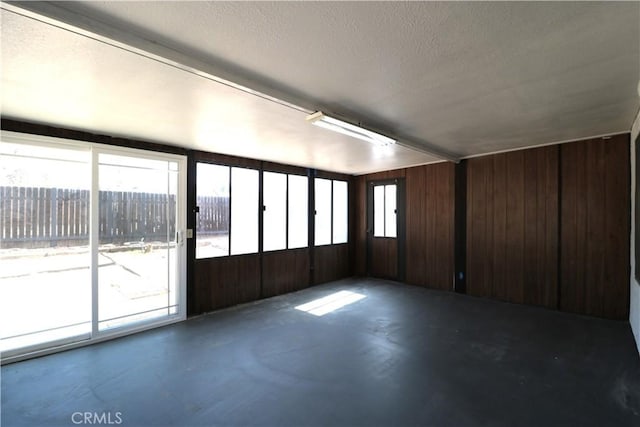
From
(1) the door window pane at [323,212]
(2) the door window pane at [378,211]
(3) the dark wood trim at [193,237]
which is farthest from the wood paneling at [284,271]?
(2) the door window pane at [378,211]

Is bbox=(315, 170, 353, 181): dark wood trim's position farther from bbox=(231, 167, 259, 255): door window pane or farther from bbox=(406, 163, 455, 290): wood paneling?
bbox=(231, 167, 259, 255): door window pane

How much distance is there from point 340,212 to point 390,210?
3.75 feet

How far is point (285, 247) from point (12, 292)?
348 cm

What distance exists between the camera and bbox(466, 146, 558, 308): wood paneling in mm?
4090

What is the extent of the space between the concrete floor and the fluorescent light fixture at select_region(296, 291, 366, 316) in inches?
15.3

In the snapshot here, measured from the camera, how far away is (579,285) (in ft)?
12.6

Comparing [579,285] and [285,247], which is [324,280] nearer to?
[285,247]

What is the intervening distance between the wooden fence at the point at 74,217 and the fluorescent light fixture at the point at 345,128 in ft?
7.94

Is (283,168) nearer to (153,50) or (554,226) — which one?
(153,50)

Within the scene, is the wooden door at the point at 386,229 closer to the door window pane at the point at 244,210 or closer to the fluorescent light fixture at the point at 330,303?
the fluorescent light fixture at the point at 330,303

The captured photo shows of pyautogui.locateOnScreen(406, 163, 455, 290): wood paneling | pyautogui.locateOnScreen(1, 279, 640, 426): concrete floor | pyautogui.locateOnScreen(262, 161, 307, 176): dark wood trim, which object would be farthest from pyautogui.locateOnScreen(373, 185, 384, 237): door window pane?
pyautogui.locateOnScreen(1, 279, 640, 426): concrete floor

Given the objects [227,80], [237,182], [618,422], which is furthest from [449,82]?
[237,182]

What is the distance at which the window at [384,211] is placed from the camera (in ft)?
19.9

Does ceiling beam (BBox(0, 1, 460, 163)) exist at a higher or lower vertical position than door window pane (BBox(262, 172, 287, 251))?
higher
